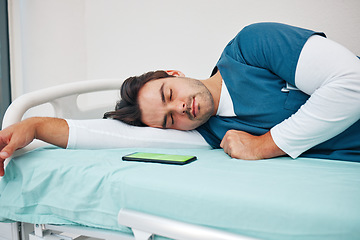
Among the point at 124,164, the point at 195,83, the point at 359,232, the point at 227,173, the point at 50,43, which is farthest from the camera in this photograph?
the point at 50,43

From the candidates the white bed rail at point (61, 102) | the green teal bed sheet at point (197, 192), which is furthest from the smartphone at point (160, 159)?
the white bed rail at point (61, 102)

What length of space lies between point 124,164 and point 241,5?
1156 millimetres

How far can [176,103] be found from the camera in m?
1.21

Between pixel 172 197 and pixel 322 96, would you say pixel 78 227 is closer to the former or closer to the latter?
pixel 172 197

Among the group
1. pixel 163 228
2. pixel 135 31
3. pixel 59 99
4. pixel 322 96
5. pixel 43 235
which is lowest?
pixel 43 235

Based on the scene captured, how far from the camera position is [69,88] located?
4.38ft

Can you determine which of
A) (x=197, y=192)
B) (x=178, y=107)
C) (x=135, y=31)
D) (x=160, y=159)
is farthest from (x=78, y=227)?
(x=135, y=31)

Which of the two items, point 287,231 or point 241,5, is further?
point 241,5

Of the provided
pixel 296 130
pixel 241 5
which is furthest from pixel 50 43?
pixel 296 130

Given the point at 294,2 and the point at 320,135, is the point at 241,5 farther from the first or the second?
the point at 320,135

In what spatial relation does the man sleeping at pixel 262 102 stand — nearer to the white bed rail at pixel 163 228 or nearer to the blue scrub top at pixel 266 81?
the blue scrub top at pixel 266 81

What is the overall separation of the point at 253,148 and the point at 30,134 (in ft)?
2.30

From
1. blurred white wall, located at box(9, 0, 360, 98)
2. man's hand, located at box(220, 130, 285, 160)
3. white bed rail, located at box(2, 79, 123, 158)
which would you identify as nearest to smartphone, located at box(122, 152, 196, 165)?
man's hand, located at box(220, 130, 285, 160)

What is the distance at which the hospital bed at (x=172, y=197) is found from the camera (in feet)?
1.93
